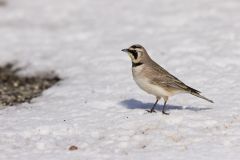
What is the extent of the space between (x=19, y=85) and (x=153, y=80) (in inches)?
151

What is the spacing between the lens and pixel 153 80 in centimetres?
985

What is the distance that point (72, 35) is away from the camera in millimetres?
15922

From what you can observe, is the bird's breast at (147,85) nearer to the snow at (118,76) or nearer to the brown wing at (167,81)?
the brown wing at (167,81)

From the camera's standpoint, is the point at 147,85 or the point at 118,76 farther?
the point at 118,76

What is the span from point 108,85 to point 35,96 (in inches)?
51.9

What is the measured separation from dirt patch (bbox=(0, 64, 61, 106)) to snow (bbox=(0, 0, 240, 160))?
280 mm

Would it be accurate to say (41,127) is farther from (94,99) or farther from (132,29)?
(132,29)

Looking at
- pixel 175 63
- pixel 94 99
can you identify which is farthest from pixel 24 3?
pixel 94 99

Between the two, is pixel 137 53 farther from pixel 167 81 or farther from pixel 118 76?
pixel 118 76

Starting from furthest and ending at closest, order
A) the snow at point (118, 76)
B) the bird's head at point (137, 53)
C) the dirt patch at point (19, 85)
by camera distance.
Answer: the dirt patch at point (19, 85), the bird's head at point (137, 53), the snow at point (118, 76)

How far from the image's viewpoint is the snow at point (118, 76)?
8742mm

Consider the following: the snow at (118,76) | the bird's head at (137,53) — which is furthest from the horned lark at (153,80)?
the snow at (118,76)

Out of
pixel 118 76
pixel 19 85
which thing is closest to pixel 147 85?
pixel 118 76

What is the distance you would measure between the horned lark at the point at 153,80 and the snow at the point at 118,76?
1.12ft
